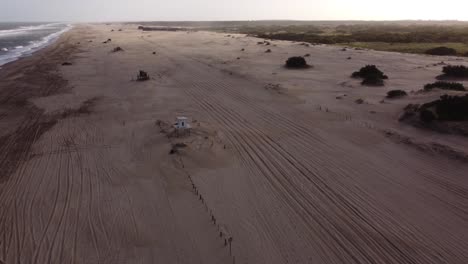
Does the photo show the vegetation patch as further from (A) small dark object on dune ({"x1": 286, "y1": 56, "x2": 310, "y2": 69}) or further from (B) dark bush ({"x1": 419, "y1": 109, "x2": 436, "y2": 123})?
(A) small dark object on dune ({"x1": 286, "y1": 56, "x2": 310, "y2": 69})

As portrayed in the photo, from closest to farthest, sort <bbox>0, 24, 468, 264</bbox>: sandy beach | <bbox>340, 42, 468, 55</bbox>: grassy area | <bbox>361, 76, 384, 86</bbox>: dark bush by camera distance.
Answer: <bbox>0, 24, 468, 264</bbox>: sandy beach < <bbox>361, 76, 384, 86</bbox>: dark bush < <bbox>340, 42, 468, 55</bbox>: grassy area

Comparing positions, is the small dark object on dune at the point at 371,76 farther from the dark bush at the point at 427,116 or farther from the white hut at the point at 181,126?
the white hut at the point at 181,126

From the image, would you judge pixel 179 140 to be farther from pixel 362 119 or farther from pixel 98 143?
pixel 362 119

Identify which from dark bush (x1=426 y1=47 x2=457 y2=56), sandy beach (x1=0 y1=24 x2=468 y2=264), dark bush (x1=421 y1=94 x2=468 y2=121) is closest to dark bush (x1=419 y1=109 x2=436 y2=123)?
dark bush (x1=421 y1=94 x2=468 y2=121)

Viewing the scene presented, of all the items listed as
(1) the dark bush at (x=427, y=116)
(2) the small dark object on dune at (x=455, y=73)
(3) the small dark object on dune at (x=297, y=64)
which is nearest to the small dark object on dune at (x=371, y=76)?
(2) the small dark object on dune at (x=455, y=73)

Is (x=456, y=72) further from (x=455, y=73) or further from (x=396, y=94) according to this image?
(x=396, y=94)

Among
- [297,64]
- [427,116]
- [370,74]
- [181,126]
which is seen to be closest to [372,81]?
[370,74]

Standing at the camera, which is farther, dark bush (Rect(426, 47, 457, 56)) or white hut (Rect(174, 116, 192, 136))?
dark bush (Rect(426, 47, 457, 56))
